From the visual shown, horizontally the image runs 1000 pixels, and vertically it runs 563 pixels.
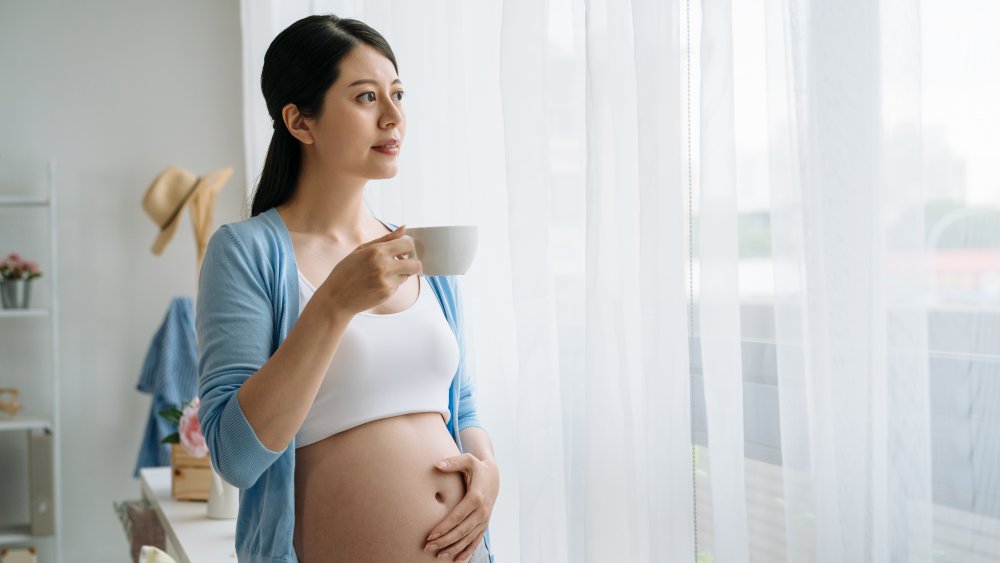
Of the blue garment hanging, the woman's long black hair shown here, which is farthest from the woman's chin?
the blue garment hanging

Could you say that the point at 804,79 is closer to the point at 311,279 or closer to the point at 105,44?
the point at 311,279

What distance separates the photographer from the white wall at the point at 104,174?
365cm

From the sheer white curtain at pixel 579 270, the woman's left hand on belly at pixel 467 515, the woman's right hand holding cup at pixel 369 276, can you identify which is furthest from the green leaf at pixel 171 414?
the woman's right hand holding cup at pixel 369 276

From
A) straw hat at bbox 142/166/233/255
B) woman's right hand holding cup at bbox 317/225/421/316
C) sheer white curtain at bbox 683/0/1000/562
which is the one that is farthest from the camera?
straw hat at bbox 142/166/233/255

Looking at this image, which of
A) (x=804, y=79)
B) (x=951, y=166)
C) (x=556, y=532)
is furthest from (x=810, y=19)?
(x=556, y=532)

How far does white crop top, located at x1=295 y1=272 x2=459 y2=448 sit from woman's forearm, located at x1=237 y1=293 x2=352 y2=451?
98mm

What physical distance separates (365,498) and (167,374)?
2665mm

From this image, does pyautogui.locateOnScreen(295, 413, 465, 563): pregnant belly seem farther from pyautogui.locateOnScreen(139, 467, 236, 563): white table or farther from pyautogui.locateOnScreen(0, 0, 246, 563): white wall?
pyautogui.locateOnScreen(0, 0, 246, 563): white wall

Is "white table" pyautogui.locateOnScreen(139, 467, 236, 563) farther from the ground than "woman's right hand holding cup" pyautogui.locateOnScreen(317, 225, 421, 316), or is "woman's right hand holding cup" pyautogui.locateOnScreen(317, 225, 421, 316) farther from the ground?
"woman's right hand holding cup" pyautogui.locateOnScreen(317, 225, 421, 316)

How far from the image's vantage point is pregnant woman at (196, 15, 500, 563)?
98 cm

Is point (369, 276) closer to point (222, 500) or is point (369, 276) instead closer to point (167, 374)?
point (222, 500)

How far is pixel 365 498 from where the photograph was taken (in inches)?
42.5

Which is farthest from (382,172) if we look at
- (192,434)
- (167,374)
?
(167,374)

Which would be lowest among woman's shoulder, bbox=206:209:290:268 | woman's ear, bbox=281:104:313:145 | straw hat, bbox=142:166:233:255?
woman's shoulder, bbox=206:209:290:268
